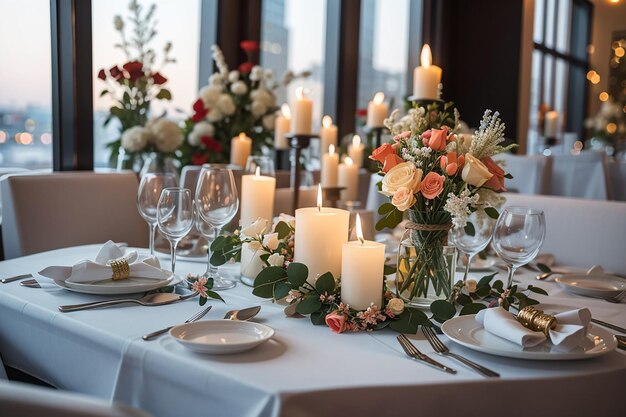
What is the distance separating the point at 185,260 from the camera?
5.65 ft

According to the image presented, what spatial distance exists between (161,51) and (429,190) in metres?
2.38

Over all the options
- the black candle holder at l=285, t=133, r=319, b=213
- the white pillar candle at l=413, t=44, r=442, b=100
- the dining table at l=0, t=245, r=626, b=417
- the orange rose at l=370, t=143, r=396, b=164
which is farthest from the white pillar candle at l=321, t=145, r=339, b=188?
the dining table at l=0, t=245, r=626, b=417

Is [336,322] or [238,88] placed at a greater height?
[238,88]

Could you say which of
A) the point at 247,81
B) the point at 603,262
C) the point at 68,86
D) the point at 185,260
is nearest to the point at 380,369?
→ the point at 185,260

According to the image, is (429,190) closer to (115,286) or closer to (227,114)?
(115,286)

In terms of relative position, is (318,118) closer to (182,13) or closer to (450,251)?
(182,13)

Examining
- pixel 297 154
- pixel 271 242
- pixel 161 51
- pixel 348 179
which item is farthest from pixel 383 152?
pixel 161 51

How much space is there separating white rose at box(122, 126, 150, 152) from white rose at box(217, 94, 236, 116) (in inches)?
19.8

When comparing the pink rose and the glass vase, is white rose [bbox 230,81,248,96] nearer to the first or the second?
the glass vase

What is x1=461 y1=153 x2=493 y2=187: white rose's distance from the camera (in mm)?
1229

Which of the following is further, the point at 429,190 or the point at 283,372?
the point at 429,190

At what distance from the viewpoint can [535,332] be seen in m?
1.05

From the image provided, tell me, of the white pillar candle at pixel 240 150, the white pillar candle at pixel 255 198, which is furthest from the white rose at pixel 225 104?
the white pillar candle at pixel 255 198

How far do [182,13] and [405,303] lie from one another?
2.68 meters
